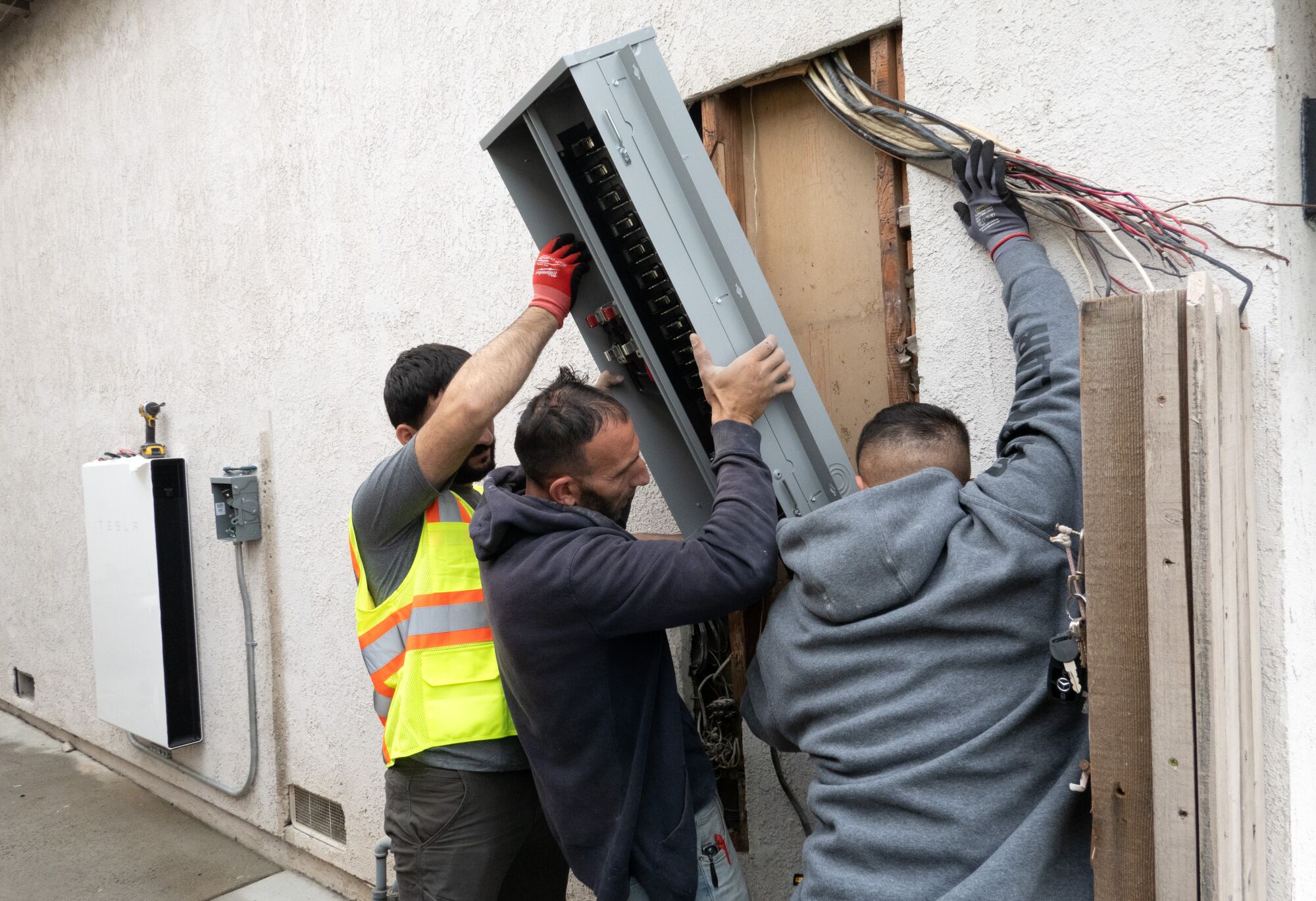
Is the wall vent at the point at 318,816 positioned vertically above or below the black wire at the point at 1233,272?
below

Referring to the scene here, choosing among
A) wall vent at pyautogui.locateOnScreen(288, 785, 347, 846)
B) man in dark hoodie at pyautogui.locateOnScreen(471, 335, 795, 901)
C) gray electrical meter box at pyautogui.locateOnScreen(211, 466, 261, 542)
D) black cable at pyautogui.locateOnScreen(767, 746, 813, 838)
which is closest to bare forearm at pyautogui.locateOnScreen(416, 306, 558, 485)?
man in dark hoodie at pyautogui.locateOnScreen(471, 335, 795, 901)

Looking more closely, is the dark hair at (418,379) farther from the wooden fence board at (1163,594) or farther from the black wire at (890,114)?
the wooden fence board at (1163,594)

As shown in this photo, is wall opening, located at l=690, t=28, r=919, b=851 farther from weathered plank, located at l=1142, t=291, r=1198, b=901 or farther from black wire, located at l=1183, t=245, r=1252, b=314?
weathered plank, located at l=1142, t=291, r=1198, b=901

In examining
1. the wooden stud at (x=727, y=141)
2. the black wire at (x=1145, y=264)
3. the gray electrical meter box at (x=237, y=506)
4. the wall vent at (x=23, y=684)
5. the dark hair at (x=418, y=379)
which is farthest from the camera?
the wall vent at (x=23, y=684)

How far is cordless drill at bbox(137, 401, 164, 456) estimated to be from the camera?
4352 millimetres

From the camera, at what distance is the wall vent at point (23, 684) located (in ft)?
19.7

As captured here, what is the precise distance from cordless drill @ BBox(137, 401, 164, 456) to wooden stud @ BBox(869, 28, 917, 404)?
11.9 ft

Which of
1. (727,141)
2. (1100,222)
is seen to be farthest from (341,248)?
(1100,222)

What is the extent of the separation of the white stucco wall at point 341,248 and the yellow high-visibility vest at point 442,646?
2.23 feet

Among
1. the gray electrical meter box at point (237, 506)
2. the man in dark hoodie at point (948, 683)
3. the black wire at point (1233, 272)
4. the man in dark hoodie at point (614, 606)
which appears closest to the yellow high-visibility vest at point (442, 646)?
the man in dark hoodie at point (614, 606)

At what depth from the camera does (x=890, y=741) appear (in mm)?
1361

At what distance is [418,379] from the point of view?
2184 mm

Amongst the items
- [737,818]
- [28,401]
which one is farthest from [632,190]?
[28,401]

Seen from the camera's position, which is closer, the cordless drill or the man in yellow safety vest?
the man in yellow safety vest
